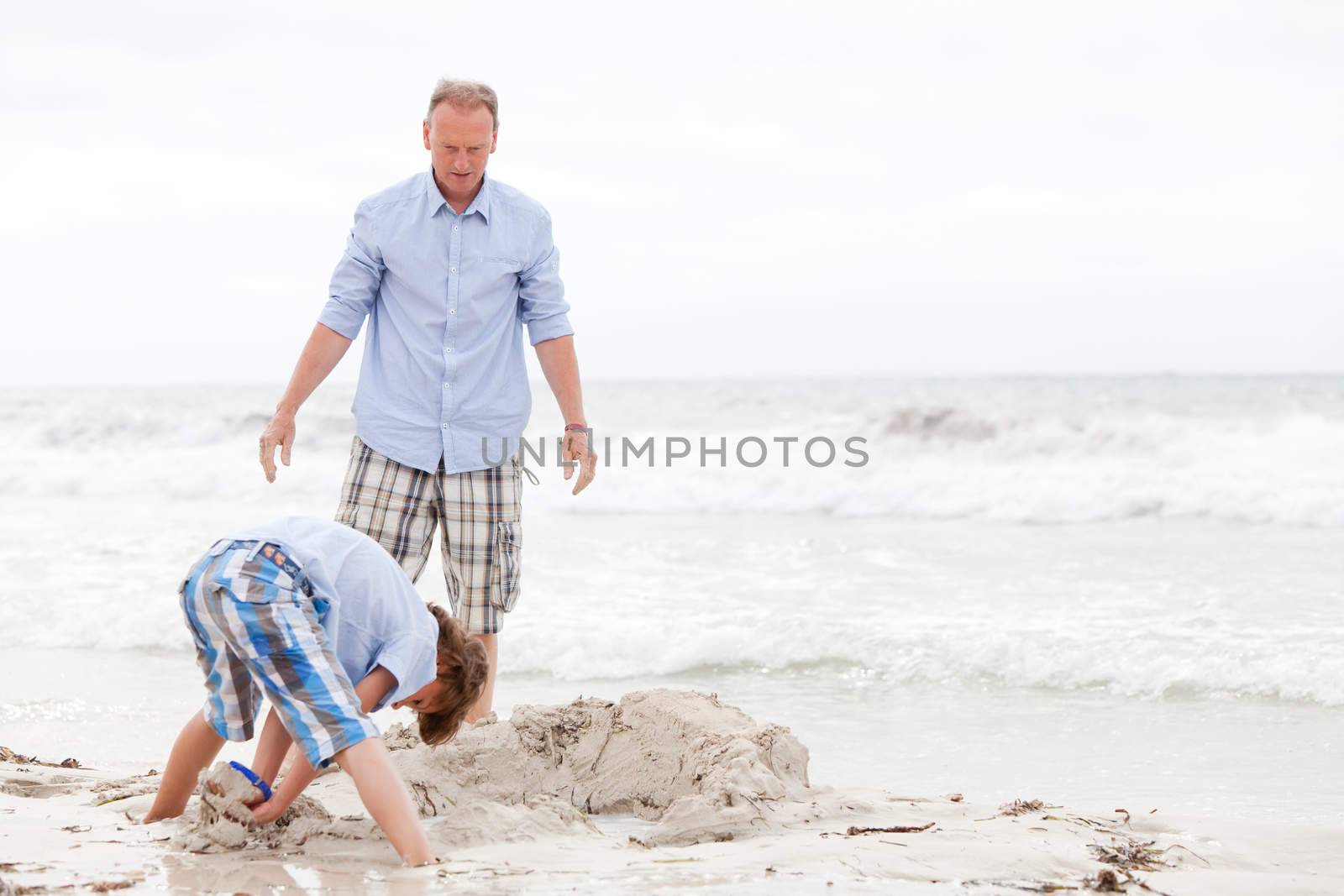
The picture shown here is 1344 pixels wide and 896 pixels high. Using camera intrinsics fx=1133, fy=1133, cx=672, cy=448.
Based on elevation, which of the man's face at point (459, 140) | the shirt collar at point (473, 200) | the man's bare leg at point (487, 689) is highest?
the man's face at point (459, 140)

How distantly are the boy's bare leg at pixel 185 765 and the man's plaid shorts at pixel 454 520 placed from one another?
2.11ft

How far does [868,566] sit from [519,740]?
15.2 feet

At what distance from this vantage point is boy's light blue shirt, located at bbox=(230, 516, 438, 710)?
226cm

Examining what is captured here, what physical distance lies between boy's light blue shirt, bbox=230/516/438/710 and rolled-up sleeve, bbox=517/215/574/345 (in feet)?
3.10

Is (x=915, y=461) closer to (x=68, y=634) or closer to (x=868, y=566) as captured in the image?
(x=868, y=566)

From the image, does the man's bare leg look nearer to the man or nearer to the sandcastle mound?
the man

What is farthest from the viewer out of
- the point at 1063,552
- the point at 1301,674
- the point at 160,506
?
the point at 160,506

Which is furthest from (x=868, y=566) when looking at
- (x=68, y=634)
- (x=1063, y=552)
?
(x=68, y=634)

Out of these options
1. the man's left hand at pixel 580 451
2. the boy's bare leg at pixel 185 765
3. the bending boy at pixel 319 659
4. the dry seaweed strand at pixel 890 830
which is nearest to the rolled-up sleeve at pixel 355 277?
the man's left hand at pixel 580 451

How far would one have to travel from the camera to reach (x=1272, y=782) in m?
3.28

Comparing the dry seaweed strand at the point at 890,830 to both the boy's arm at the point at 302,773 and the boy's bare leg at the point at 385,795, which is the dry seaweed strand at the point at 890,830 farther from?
the boy's arm at the point at 302,773

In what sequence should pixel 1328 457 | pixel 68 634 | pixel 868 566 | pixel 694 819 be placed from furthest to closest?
pixel 1328 457, pixel 868 566, pixel 68 634, pixel 694 819

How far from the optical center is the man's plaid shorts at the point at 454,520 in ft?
9.66

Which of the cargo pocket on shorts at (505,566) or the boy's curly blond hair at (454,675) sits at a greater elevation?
the cargo pocket on shorts at (505,566)
